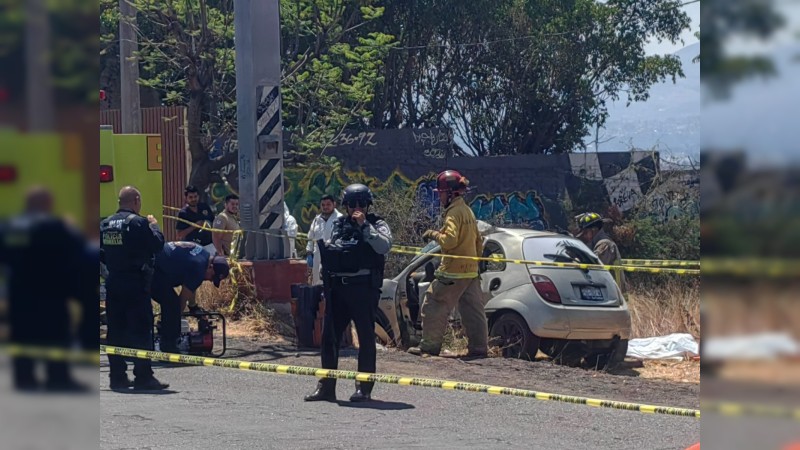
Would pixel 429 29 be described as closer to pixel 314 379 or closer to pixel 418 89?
pixel 418 89

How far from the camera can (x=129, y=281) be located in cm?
854

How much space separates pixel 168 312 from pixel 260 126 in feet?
11.0

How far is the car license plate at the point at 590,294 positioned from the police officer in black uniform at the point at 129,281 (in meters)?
4.03

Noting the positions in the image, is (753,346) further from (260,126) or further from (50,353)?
(260,126)

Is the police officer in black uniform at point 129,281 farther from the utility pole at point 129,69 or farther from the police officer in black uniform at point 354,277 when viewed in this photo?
the utility pole at point 129,69

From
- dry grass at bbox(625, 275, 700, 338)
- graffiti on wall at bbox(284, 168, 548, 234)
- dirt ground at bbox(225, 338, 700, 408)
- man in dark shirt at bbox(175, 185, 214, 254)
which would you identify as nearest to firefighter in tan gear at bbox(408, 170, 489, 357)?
dirt ground at bbox(225, 338, 700, 408)

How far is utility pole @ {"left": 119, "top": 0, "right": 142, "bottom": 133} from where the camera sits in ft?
49.1

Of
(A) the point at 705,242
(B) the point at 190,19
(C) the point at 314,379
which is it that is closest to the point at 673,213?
(B) the point at 190,19

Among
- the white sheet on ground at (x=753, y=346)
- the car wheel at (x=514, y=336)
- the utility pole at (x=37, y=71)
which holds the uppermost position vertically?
the utility pole at (x=37, y=71)

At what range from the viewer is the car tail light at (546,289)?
33.3ft

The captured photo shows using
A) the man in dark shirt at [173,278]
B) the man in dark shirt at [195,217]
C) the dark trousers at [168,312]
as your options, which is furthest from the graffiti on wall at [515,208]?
the dark trousers at [168,312]

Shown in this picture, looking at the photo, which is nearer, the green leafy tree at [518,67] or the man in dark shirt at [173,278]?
the man in dark shirt at [173,278]

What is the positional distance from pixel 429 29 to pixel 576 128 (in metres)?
4.19

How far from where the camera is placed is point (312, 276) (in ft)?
40.9
